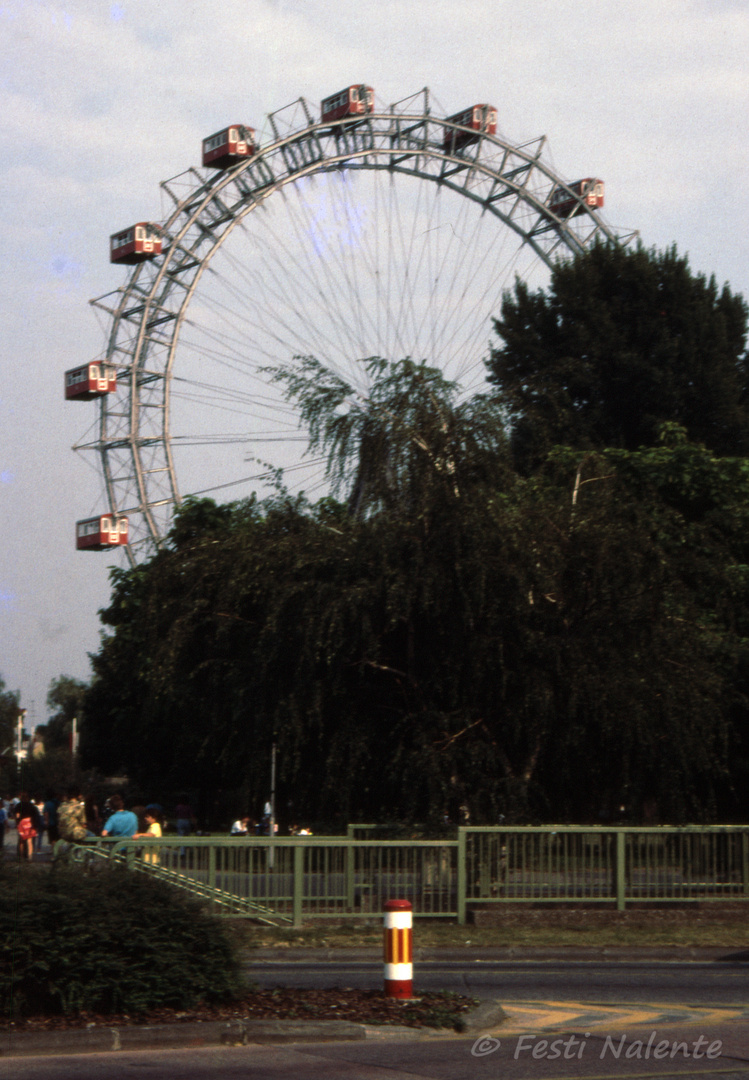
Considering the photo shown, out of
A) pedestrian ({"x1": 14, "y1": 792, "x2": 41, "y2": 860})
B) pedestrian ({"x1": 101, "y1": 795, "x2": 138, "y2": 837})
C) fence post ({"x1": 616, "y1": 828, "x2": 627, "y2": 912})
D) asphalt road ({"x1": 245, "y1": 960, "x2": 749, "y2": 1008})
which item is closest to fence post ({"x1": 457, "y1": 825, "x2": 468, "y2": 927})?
fence post ({"x1": 616, "y1": 828, "x2": 627, "y2": 912})

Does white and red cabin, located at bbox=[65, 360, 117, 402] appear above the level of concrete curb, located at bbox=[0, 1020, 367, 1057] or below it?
above

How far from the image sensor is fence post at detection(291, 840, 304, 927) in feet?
61.0

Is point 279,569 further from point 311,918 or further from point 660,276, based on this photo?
point 660,276

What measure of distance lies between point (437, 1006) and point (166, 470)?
3753 centimetres

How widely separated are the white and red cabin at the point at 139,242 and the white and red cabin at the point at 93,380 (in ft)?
13.1

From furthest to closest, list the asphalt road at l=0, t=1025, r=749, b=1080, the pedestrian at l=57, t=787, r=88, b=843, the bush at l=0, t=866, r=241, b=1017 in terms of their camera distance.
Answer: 1. the pedestrian at l=57, t=787, r=88, b=843
2. the bush at l=0, t=866, r=241, b=1017
3. the asphalt road at l=0, t=1025, r=749, b=1080

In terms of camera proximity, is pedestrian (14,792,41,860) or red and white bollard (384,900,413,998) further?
pedestrian (14,792,41,860)

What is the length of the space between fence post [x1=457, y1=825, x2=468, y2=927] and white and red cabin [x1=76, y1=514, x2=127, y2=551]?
3188cm

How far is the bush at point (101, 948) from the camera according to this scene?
9492 mm

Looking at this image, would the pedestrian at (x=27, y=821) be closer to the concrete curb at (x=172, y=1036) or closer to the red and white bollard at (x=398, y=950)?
the red and white bollard at (x=398, y=950)

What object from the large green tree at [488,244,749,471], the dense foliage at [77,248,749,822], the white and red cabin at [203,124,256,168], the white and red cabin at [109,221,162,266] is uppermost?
the white and red cabin at [203,124,256,168]

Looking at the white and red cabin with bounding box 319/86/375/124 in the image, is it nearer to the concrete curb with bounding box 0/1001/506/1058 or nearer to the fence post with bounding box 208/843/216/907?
the fence post with bounding box 208/843/216/907

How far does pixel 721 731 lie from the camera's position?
2280 centimetres

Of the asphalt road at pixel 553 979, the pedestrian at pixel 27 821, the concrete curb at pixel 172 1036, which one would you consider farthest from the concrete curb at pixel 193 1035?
the pedestrian at pixel 27 821
